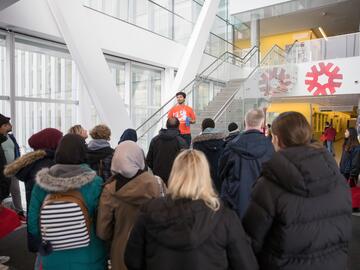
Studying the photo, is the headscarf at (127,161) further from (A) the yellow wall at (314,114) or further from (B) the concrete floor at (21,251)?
(A) the yellow wall at (314,114)

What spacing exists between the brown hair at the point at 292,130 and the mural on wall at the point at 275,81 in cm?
955

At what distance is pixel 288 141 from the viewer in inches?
65.5

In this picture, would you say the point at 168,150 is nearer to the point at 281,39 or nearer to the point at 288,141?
the point at 288,141

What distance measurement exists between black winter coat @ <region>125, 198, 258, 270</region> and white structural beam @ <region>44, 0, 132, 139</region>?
19.3ft

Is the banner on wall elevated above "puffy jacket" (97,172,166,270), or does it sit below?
above

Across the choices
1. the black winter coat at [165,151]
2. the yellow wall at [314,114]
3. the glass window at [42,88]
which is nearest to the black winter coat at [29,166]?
the black winter coat at [165,151]

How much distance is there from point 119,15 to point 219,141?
771 cm

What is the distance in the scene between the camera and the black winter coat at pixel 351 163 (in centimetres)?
555

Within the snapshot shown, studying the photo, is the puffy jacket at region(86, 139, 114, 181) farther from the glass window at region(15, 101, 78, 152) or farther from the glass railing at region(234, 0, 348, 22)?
the glass railing at region(234, 0, 348, 22)

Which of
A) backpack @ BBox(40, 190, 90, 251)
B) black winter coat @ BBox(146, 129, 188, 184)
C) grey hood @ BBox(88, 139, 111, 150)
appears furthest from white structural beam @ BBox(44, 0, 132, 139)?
backpack @ BBox(40, 190, 90, 251)

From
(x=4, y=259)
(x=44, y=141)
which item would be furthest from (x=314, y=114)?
(x=44, y=141)

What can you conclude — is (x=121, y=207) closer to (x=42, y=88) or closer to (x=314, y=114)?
(x=42, y=88)

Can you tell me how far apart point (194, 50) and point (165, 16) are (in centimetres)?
236

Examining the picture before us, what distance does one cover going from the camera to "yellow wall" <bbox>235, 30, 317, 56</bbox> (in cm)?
1697
